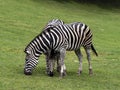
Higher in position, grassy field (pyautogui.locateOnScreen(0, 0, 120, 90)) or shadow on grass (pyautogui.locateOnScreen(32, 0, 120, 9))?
shadow on grass (pyautogui.locateOnScreen(32, 0, 120, 9))

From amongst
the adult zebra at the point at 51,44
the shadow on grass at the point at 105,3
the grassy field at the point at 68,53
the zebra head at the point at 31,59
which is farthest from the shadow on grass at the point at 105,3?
the zebra head at the point at 31,59

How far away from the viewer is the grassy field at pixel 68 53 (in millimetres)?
15941

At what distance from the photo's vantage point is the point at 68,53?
24.2 metres

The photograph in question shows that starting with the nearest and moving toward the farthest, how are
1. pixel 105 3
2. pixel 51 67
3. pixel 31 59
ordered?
1. pixel 31 59
2. pixel 51 67
3. pixel 105 3

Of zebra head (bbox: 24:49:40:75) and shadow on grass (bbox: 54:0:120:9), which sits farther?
shadow on grass (bbox: 54:0:120:9)

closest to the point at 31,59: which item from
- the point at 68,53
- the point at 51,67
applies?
the point at 51,67

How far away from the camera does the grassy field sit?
1594 centimetres

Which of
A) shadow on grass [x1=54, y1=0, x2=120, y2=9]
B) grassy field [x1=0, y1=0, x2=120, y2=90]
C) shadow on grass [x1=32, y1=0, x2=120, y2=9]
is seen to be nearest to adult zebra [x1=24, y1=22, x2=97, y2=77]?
grassy field [x1=0, y1=0, x2=120, y2=90]

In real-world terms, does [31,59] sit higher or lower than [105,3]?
lower

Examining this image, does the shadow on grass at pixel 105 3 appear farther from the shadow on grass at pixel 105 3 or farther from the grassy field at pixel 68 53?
the grassy field at pixel 68 53

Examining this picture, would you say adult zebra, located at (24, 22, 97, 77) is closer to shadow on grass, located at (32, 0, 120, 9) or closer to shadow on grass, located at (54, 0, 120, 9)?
shadow on grass, located at (32, 0, 120, 9)

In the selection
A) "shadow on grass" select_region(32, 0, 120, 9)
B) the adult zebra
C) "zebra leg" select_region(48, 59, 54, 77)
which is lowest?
"zebra leg" select_region(48, 59, 54, 77)

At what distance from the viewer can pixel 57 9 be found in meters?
45.5

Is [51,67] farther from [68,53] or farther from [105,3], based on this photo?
[105,3]
